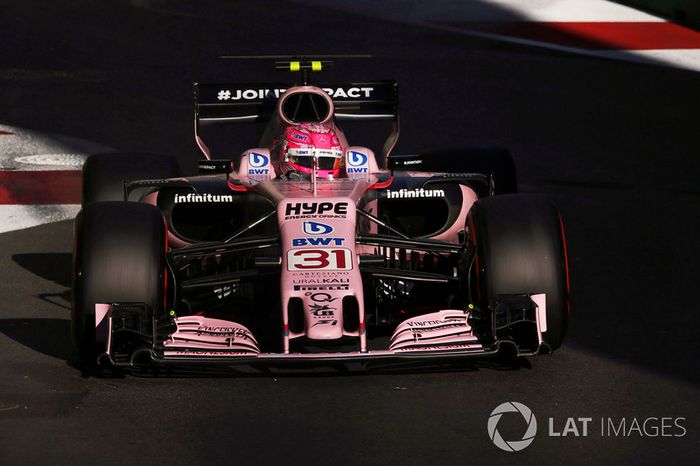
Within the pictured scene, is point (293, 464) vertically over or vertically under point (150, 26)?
under

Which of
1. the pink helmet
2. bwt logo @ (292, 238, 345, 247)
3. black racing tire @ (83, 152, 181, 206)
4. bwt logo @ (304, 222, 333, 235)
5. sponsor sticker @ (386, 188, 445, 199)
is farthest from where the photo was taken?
black racing tire @ (83, 152, 181, 206)

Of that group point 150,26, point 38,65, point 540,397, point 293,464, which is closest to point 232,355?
point 293,464

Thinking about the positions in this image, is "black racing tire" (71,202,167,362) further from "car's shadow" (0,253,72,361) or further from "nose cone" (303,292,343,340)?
"nose cone" (303,292,343,340)

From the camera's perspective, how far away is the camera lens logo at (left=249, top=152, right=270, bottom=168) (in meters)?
10.2

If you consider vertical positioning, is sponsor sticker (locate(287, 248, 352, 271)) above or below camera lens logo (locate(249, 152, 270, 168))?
below

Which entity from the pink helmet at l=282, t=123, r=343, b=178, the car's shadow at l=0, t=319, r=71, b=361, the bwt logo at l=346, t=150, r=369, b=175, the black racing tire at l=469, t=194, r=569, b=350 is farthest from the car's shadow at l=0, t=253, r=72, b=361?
the black racing tire at l=469, t=194, r=569, b=350

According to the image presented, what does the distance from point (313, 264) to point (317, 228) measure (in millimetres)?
327

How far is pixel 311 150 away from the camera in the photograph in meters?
10.3

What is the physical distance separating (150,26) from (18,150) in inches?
301

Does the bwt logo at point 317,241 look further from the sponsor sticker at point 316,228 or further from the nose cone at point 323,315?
the nose cone at point 323,315

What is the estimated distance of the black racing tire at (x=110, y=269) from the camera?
8.40 m

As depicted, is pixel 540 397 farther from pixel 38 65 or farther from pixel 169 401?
pixel 38 65

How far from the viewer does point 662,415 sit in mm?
7840

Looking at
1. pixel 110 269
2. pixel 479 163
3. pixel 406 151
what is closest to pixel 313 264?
pixel 110 269
